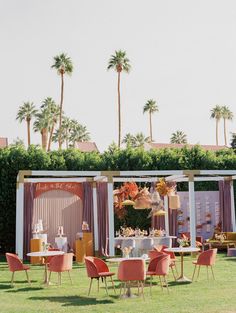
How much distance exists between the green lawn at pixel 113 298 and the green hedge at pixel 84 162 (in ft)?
19.6

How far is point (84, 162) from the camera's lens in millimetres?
19906

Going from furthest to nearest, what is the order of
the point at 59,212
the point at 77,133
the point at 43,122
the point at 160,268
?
the point at 77,133 < the point at 43,122 < the point at 59,212 < the point at 160,268

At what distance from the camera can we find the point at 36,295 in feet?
34.3

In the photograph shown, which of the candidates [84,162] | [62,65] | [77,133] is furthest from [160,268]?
[77,133]

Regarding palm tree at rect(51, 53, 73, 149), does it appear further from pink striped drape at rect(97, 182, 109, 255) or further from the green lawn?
the green lawn

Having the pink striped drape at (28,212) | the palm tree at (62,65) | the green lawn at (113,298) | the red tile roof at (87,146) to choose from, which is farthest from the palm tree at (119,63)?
the green lawn at (113,298)

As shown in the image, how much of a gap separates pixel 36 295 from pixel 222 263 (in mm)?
6416

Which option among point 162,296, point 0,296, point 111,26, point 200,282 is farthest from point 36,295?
point 111,26

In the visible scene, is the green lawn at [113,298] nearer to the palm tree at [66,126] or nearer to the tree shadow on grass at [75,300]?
the tree shadow on grass at [75,300]

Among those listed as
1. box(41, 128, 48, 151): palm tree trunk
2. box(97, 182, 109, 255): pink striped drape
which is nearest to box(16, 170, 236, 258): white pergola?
box(97, 182, 109, 255): pink striped drape

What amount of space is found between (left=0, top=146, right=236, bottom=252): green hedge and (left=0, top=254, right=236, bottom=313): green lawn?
5.96m

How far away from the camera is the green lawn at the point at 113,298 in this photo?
348 inches

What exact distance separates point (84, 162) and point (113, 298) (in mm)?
10267

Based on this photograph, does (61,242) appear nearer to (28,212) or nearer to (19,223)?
(28,212)
